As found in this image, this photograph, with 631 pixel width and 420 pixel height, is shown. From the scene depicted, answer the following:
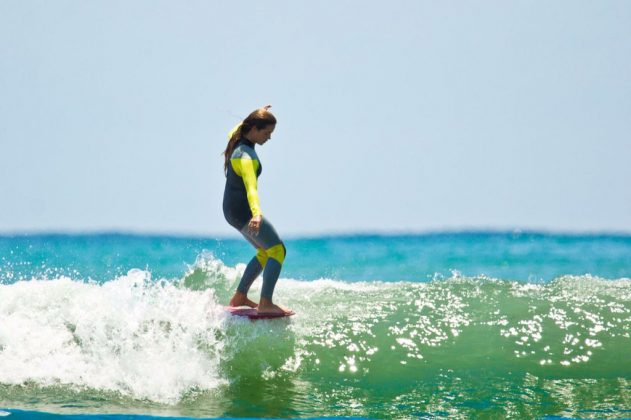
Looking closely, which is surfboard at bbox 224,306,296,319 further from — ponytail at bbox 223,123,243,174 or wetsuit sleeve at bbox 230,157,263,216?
ponytail at bbox 223,123,243,174

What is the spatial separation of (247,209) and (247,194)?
→ 0.26 metres

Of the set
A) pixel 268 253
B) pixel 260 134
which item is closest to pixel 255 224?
pixel 268 253

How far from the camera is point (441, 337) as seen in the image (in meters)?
6.48

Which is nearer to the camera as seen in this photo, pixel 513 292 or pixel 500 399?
pixel 500 399

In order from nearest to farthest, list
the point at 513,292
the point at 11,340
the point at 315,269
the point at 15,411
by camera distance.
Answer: the point at 15,411 → the point at 11,340 → the point at 513,292 → the point at 315,269

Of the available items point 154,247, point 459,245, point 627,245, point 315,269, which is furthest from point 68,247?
point 627,245

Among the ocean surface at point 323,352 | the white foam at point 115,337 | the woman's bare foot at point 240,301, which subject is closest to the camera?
the ocean surface at point 323,352

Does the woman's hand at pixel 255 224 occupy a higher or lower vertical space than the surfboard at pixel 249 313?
higher

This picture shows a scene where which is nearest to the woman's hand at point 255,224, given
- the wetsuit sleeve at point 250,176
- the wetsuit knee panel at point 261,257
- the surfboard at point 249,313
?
the wetsuit sleeve at point 250,176

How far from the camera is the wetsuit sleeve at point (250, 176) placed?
18.9 feet

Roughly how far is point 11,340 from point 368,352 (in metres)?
2.75

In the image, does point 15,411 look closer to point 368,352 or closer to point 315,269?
point 368,352

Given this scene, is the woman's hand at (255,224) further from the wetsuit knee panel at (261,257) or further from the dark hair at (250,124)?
the dark hair at (250,124)

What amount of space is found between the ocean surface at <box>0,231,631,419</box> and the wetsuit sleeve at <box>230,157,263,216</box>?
1.01 metres
